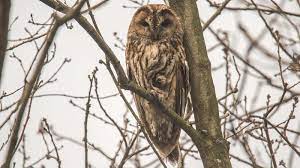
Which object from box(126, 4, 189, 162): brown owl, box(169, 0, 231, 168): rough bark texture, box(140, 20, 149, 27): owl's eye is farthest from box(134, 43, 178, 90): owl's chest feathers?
box(169, 0, 231, 168): rough bark texture

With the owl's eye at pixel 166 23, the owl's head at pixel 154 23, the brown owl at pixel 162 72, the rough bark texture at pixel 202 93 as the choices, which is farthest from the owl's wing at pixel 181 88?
the rough bark texture at pixel 202 93

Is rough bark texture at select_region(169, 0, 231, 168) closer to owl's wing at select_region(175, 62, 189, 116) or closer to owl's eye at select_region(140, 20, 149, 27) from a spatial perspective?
owl's wing at select_region(175, 62, 189, 116)

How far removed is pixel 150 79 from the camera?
496cm

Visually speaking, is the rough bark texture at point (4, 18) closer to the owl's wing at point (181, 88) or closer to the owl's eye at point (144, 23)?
the owl's wing at point (181, 88)

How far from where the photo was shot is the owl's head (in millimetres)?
5238

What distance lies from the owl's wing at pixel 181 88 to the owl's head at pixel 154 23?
18.3 inches

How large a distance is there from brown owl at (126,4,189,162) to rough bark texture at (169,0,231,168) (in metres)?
0.71

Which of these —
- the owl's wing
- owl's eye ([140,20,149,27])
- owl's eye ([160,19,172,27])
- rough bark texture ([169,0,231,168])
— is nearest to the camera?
rough bark texture ([169,0,231,168])

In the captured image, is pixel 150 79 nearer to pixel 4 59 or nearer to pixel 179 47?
pixel 179 47

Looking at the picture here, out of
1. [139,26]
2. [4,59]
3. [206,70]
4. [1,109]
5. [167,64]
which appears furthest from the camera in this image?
[139,26]

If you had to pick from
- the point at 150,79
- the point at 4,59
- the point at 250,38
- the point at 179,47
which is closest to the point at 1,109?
the point at 150,79

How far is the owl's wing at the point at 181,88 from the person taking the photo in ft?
16.0

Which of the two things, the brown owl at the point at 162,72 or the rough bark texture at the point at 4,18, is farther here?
the brown owl at the point at 162,72

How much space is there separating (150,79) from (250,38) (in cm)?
108
